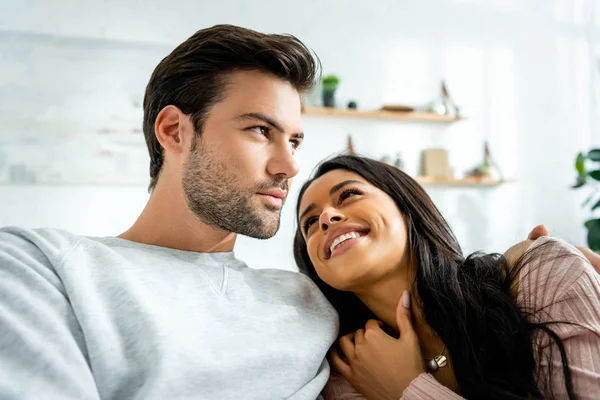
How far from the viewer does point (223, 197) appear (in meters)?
1.36

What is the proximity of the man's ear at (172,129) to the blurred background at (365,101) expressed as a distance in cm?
174

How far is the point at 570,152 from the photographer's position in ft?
13.3

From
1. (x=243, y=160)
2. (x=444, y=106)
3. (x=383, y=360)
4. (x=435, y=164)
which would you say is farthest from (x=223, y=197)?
(x=444, y=106)

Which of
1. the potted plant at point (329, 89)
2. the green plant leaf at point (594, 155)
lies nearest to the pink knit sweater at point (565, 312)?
the green plant leaf at point (594, 155)

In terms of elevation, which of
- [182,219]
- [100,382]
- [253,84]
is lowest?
[100,382]

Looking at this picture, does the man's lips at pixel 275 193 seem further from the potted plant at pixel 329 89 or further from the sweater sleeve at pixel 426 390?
the potted plant at pixel 329 89

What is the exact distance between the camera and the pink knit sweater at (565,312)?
1.04 metres

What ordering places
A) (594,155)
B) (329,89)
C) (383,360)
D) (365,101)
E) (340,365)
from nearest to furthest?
(383,360) → (340,365) → (594,155) → (329,89) → (365,101)

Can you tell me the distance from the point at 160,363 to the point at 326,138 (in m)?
2.65

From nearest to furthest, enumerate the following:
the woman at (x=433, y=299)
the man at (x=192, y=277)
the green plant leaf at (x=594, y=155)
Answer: the man at (x=192, y=277) < the woman at (x=433, y=299) < the green plant leaf at (x=594, y=155)

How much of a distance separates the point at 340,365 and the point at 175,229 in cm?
52

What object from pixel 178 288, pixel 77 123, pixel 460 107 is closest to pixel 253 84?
pixel 178 288

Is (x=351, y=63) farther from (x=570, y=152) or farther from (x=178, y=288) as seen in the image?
(x=178, y=288)

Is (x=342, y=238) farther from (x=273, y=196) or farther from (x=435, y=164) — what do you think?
(x=435, y=164)
